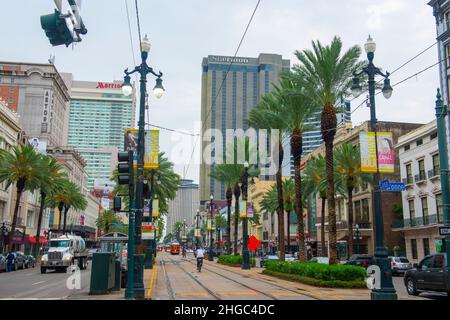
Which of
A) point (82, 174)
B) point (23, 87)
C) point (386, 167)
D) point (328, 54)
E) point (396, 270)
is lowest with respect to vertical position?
point (396, 270)

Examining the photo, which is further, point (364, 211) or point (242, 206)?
point (364, 211)

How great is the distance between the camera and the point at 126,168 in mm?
15930

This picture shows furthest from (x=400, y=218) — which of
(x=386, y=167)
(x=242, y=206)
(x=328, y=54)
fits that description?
(x=386, y=167)

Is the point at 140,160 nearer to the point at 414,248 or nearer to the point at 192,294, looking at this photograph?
the point at 192,294

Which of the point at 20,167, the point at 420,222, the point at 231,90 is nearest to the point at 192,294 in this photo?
the point at 20,167

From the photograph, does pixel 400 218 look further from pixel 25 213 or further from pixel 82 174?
pixel 82 174

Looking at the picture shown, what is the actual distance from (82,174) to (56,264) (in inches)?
3797

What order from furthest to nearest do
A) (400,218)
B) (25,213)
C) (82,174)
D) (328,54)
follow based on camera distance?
1. (82,174)
2. (25,213)
3. (400,218)
4. (328,54)

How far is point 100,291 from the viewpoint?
1828 centimetres

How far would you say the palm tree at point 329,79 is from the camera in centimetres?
2706

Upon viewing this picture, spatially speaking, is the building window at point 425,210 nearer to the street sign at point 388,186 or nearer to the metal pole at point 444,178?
the street sign at point 388,186

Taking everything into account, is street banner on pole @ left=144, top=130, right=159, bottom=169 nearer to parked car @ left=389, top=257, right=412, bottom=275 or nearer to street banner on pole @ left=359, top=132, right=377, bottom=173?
street banner on pole @ left=359, top=132, right=377, bottom=173

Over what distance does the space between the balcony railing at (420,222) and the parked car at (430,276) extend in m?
25.0

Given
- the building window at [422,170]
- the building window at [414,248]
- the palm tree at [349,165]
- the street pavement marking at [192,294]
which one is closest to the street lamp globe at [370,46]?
the street pavement marking at [192,294]
